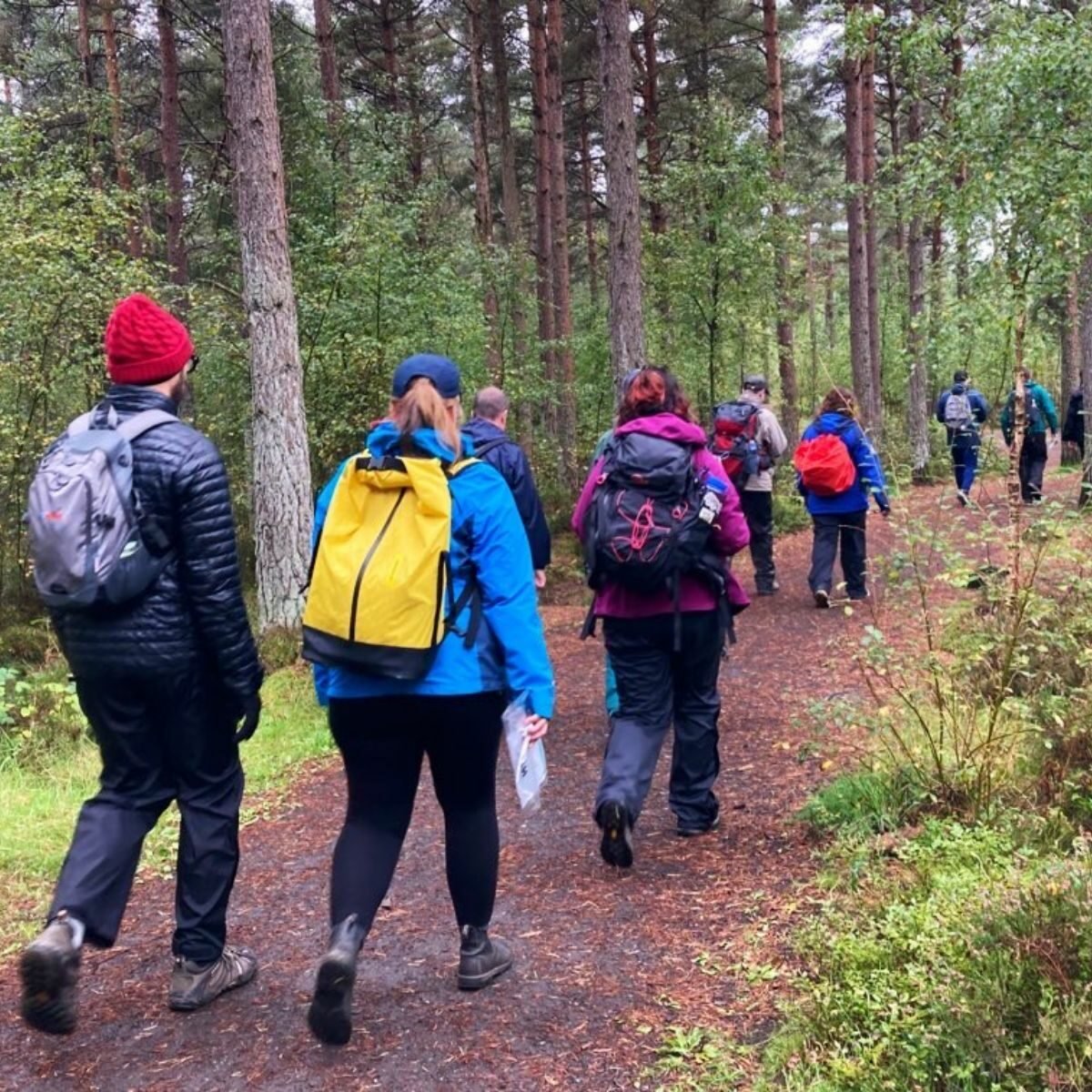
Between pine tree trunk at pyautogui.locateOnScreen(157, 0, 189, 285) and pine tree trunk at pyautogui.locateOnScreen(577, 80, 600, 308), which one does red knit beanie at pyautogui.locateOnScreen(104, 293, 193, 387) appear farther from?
pine tree trunk at pyautogui.locateOnScreen(577, 80, 600, 308)

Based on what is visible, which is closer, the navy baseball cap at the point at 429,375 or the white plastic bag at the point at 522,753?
the white plastic bag at the point at 522,753

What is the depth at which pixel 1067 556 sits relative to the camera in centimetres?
414

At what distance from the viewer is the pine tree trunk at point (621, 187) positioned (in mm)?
9367

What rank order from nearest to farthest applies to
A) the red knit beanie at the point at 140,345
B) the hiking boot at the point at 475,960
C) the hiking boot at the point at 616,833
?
the red knit beanie at the point at 140,345 → the hiking boot at the point at 475,960 → the hiking boot at the point at 616,833

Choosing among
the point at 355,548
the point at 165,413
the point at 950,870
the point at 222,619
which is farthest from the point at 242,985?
the point at 950,870

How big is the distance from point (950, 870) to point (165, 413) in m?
2.95

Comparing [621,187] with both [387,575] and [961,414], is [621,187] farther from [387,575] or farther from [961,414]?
[387,575]

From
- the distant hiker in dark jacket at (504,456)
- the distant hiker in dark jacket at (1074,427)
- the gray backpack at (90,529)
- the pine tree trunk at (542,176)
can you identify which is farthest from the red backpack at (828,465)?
the distant hiker in dark jacket at (1074,427)

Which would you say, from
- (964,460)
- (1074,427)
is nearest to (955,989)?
(964,460)

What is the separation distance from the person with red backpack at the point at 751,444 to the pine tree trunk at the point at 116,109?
34.9 feet

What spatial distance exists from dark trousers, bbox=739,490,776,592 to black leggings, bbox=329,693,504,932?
6423 mm

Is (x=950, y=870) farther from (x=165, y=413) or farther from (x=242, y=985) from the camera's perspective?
(x=165, y=413)

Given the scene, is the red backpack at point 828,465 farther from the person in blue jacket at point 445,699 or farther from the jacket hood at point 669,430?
the person in blue jacket at point 445,699

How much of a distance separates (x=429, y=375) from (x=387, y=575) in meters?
0.71
